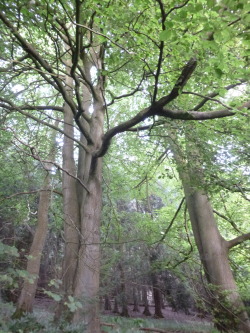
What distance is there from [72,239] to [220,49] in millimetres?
4753

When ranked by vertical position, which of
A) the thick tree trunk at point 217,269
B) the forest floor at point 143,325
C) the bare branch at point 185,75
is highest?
the bare branch at point 185,75

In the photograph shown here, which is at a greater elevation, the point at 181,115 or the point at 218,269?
the point at 181,115

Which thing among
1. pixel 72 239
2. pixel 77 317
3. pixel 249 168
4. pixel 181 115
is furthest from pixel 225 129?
pixel 77 317

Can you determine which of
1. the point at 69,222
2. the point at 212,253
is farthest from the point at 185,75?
the point at 212,253

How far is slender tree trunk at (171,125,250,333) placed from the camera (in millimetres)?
4988

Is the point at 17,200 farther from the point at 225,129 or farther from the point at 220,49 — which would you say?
the point at 220,49

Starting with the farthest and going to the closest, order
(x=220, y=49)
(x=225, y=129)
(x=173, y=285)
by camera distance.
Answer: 1. (x=173, y=285)
2. (x=225, y=129)
3. (x=220, y=49)

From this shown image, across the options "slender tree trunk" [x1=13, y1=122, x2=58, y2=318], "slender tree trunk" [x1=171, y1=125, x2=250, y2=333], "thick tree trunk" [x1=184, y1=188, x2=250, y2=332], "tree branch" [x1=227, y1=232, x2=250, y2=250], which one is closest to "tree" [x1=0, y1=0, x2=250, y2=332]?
"slender tree trunk" [x1=171, y1=125, x2=250, y2=333]

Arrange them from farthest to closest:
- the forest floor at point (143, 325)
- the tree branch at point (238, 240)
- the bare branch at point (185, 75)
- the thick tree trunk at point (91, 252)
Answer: the tree branch at point (238, 240) < the forest floor at point (143, 325) < the thick tree trunk at point (91, 252) < the bare branch at point (185, 75)

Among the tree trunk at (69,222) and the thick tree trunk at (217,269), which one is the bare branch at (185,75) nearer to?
the tree trunk at (69,222)

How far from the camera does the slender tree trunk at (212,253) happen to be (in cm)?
499

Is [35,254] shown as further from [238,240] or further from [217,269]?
[238,240]

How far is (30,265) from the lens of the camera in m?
9.35

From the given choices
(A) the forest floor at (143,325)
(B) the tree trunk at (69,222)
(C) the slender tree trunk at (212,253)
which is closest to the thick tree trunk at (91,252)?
(B) the tree trunk at (69,222)
